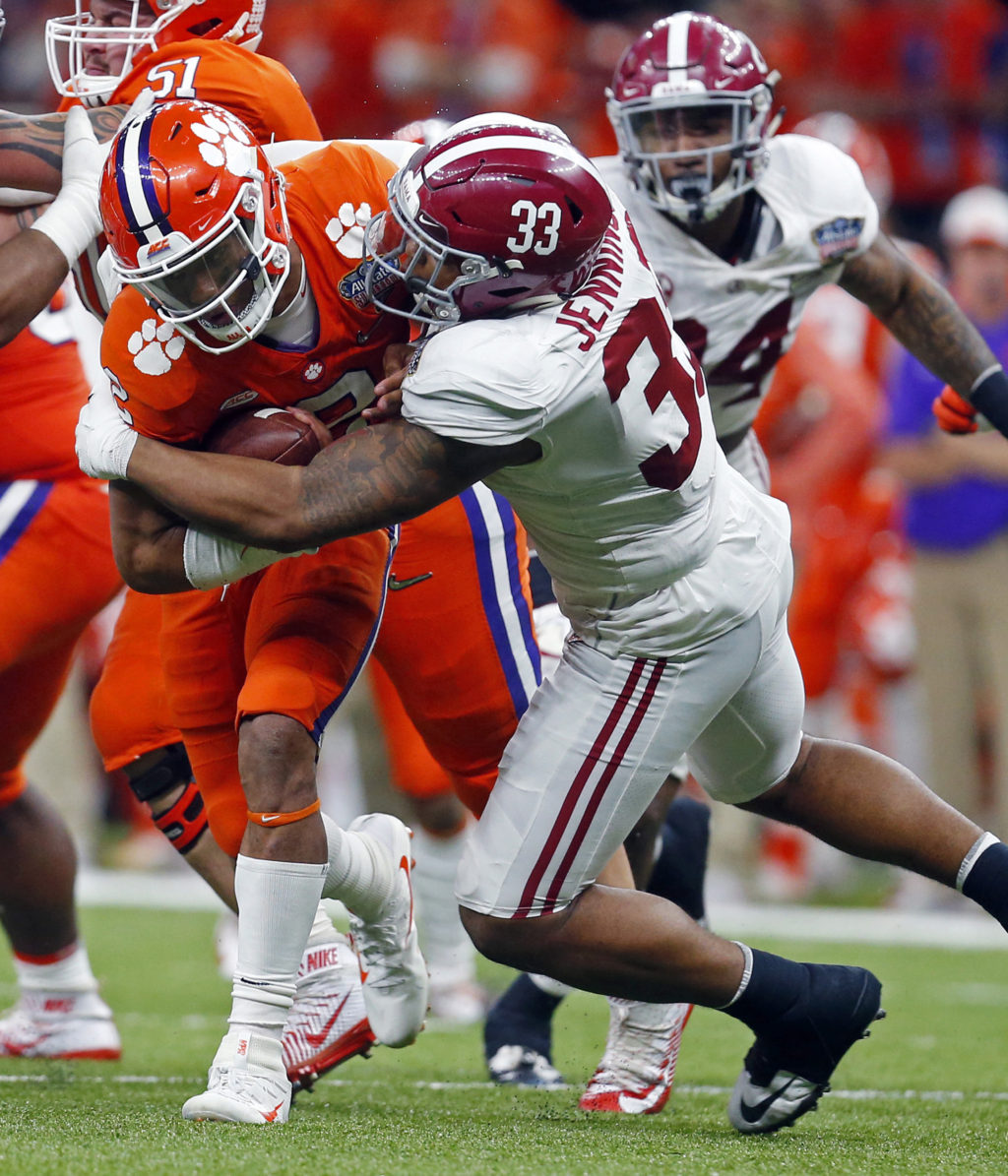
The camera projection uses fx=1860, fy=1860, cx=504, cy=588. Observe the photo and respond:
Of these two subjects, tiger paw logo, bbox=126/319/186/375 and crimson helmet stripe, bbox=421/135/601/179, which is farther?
tiger paw logo, bbox=126/319/186/375

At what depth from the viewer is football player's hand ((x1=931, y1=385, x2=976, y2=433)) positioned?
3.99m

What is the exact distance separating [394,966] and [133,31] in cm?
182

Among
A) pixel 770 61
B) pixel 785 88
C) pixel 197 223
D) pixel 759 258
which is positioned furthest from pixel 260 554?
pixel 785 88

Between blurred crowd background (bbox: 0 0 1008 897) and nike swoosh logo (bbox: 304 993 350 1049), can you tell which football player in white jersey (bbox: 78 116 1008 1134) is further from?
blurred crowd background (bbox: 0 0 1008 897)

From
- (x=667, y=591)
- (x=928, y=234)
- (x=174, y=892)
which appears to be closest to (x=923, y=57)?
(x=928, y=234)

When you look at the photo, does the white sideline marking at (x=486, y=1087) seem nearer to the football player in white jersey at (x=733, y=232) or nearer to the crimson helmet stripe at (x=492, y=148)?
the football player in white jersey at (x=733, y=232)

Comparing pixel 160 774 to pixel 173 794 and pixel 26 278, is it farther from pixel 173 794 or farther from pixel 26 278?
pixel 26 278

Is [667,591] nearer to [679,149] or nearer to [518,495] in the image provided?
[518,495]

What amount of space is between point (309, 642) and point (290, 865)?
39 cm

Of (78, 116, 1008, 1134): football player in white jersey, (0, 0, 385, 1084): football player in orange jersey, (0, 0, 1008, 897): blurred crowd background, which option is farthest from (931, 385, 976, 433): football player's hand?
(0, 0, 1008, 897): blurred crowd background

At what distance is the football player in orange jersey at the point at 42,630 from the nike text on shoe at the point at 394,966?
0.86 m

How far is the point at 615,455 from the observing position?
2791mm

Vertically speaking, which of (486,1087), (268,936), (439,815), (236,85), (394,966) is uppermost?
(236,85)

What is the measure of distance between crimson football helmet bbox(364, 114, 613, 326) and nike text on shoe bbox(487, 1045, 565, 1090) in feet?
5.54
